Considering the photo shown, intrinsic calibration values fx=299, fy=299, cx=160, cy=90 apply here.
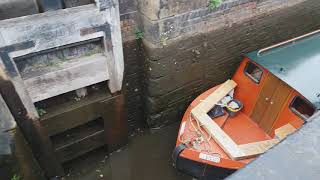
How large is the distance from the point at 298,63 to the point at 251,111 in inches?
42.3

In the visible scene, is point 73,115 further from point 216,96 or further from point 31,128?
point 216,96

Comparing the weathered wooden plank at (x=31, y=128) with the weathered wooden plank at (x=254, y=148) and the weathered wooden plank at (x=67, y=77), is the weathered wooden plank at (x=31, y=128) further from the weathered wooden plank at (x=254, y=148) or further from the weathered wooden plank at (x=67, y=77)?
the weathered wooden plank at (x=254, y=148)

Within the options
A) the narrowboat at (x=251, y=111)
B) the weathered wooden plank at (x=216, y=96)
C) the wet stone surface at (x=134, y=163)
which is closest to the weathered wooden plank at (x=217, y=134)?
the narrowboat at (x=251, y=111)

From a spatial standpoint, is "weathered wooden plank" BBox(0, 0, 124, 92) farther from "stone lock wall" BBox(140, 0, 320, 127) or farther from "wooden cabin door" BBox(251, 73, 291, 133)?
"wooden cabin door" BBox(251, 73, 291, 133)

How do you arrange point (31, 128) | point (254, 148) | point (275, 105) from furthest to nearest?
1. point (275, 105)
2. point (254, 148)
3. point (31, 128)

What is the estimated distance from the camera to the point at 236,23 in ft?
17.6

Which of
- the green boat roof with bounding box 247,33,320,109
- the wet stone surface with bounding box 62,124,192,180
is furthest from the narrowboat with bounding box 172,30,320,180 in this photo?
the wet stone surface with bounding box 62,124,192,180

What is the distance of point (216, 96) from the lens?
509 centimetres

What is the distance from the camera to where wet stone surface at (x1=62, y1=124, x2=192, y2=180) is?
5109 millimetres

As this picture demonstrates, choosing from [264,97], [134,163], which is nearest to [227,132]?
[264,97]

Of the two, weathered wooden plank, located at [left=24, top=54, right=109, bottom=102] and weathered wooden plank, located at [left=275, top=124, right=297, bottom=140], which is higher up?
weathered wooden plank, located at [left=24, top=54, right=109, bottom=102]

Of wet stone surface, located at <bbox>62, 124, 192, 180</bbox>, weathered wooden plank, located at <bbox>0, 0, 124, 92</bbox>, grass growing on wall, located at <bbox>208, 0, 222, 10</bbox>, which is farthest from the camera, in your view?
wet stone surface, located at <bbox>62, 124, 192, 180</bbox>

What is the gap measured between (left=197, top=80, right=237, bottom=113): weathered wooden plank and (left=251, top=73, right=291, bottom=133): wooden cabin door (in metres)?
0.55

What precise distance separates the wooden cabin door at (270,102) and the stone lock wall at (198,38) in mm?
1149
